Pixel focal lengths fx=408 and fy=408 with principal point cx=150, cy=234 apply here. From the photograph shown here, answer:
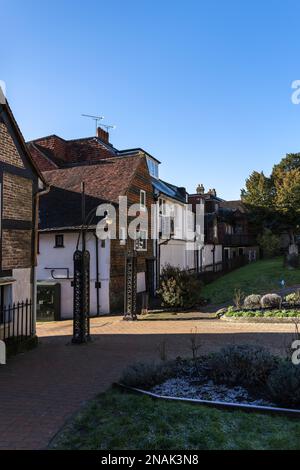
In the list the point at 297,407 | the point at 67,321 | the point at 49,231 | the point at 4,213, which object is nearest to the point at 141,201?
the point at 49,231

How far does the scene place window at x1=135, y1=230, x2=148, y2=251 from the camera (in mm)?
24836

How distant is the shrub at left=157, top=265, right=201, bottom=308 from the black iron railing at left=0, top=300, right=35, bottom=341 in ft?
29.7

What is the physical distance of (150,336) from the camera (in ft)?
46.7

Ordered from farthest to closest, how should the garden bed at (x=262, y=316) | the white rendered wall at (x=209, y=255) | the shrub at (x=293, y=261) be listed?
1. the white rendered wall at (x=209, y=255)
2. the shrub at (x=293, y=261)
3. the garden bed at (x=262, y=316)

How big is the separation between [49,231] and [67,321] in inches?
192

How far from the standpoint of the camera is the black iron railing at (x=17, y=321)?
11847 millimetres

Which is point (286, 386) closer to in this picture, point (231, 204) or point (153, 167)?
point (153, 167)

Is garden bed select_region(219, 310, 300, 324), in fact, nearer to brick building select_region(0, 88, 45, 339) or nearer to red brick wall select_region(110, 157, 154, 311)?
red brick wall select_region(110, 157, 154, 311)

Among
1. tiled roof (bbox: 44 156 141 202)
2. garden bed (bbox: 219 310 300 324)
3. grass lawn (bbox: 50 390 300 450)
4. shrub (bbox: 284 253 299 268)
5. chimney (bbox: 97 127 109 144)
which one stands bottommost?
garden bed (bbox: 219 310 300 324)

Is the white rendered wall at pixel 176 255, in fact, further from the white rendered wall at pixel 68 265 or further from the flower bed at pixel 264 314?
the flower bed at pixel 264 314

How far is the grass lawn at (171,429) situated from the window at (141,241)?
18.4 m

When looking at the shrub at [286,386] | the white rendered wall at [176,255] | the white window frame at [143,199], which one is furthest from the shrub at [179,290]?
the shrub at [286,386]

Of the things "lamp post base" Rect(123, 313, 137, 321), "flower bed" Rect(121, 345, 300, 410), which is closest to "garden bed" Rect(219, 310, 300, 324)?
A: "lamp post base" Rect(123, 313, 137, 321)
